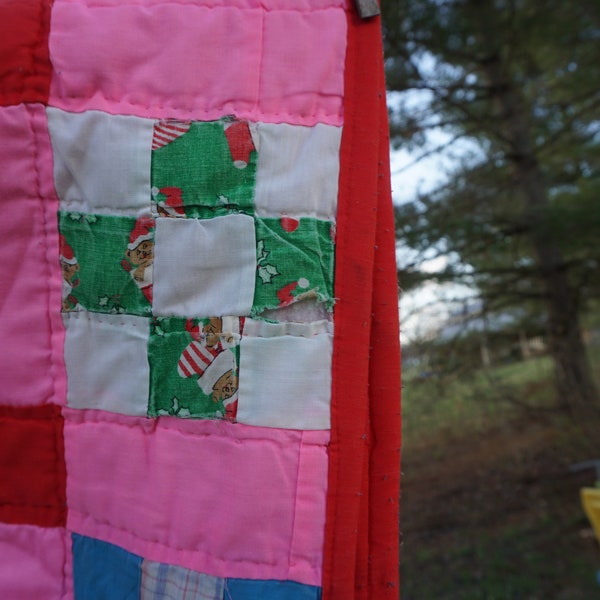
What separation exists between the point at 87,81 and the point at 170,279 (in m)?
0.24

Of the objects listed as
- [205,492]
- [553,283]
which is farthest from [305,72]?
[553,283]

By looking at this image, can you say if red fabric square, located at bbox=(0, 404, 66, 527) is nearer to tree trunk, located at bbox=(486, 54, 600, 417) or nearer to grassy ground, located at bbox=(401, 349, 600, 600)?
grassy ground, located at bbox=(401, 349, 600, 600)

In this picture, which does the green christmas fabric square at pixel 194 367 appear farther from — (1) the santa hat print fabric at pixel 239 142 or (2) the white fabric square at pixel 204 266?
(1) the santa hat print fabric at pixel 239 142

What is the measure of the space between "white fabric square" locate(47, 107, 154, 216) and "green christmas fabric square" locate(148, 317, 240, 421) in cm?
14

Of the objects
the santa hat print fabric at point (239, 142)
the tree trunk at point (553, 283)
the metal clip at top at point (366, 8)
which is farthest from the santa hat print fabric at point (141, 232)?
the tree trunk at point (553, 283)

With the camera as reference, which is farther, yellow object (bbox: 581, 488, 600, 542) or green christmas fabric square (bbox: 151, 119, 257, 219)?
yellow object (bbox: 581, 488, 600, 542)

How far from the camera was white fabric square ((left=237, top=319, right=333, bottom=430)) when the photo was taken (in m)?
0.60

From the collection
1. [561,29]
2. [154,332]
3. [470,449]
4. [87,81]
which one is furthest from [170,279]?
[470,449]

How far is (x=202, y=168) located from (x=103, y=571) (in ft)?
1.50

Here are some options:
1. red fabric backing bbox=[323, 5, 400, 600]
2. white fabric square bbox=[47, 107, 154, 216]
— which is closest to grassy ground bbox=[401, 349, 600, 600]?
red fabric backing bbox=[323, 5, 400, 600]

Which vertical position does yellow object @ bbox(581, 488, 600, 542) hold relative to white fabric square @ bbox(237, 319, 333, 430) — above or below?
below

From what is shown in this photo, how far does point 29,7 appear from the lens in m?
0.67

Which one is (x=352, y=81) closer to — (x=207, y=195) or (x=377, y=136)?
(x=377, y=136)

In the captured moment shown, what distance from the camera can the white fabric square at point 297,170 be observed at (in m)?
0.63
